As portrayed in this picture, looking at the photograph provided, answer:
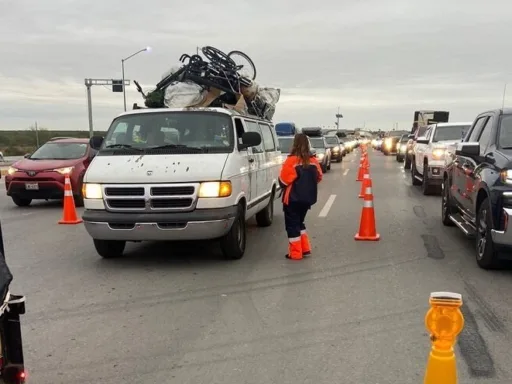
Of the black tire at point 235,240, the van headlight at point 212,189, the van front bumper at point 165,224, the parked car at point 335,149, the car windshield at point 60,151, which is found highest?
the van headlight at point 212,189

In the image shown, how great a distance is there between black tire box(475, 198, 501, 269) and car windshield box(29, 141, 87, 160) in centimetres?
1008

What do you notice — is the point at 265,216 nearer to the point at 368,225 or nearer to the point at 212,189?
the point at 368,225

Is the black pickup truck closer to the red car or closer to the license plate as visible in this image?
the red car

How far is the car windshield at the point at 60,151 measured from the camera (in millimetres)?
13805

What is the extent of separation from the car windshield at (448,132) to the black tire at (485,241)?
8094 millimetres

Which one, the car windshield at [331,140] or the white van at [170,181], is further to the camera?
the car windshield at [331,140]

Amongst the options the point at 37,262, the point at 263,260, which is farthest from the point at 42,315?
the point at 263,260

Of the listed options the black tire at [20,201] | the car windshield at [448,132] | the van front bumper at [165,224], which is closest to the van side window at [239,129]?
the van front bumper at [165,224]

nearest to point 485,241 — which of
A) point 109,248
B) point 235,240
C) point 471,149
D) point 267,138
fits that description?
point 471,149

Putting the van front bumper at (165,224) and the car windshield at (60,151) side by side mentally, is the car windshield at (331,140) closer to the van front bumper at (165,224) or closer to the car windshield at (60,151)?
the car windshield at (60,151)

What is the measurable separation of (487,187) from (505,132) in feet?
3.84

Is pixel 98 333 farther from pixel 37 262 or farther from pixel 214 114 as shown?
pixel 214 114

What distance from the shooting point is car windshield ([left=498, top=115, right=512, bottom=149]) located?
694cm

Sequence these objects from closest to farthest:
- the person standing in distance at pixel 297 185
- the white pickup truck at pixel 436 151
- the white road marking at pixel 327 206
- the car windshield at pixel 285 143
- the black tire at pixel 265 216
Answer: the person standing in distance at pixel 297 185
the black tire at pixel 265 216
the white road marking at pixel 327 206
the white pickup truck at pixel 436 151
the car windshield at pixel 285 143
